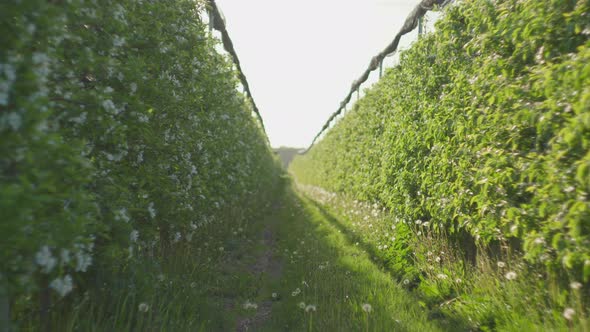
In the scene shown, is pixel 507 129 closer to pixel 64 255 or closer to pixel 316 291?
pixel 316 291

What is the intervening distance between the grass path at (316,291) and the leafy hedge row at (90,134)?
1240mm

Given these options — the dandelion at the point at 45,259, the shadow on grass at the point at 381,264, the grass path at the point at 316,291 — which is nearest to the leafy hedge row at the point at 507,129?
the shadow on grass at the point at 381,264

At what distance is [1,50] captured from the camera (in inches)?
63.0

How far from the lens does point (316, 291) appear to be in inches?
150

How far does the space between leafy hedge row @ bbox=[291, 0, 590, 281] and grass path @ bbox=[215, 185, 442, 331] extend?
101 centimetres

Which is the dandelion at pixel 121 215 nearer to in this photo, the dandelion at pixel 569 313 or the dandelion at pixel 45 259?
the dandelion at pixel 45 259

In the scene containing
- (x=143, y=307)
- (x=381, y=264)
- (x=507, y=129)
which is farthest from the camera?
(x=381, y=264)

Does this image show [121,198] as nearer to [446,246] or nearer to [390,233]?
[446,246]

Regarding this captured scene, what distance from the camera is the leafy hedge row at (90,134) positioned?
62.8 inches

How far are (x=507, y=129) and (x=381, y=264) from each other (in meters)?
2.67

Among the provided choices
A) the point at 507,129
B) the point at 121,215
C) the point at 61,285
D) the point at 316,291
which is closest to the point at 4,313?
the point at 61,285

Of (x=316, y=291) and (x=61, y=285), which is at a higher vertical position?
(x=61, y=285)

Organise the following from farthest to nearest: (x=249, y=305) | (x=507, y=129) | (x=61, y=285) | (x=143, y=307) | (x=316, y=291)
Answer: (x=316, y=291) < (x=249, y=305) < (x=507, y=129) < (x=143, y=307) < (x=61, y=285)

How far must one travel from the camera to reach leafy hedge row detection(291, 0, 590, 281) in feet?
7.66
